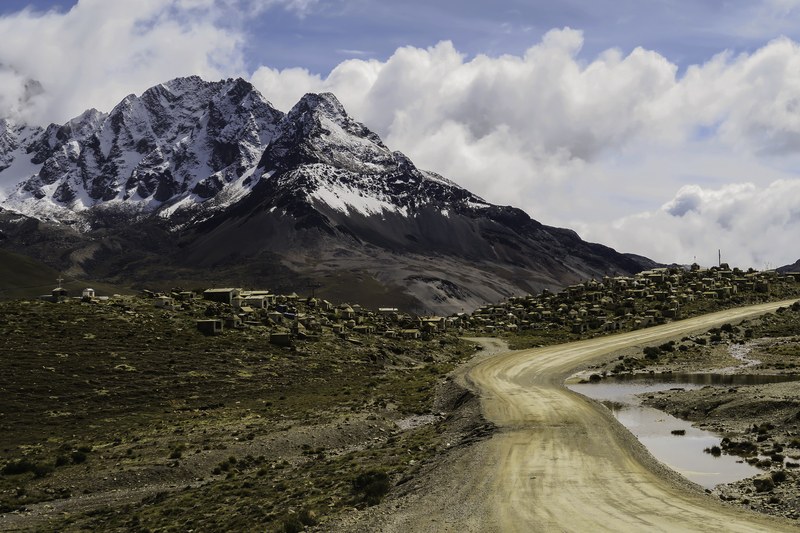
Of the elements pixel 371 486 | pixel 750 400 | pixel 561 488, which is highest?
pixel 750 400

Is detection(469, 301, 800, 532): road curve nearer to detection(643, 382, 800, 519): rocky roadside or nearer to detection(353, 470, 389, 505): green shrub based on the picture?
detection(643, 382, 800, 519): rocky roadside

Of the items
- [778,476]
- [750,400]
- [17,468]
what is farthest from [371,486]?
[750,400]

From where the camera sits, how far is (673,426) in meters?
64.6

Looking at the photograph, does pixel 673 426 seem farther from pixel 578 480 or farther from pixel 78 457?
pixel 78 457

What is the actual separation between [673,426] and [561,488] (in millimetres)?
27994

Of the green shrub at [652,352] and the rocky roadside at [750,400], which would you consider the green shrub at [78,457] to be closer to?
the rocky roadside at [750,400]

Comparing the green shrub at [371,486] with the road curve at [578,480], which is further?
the green shrub at [371,486]

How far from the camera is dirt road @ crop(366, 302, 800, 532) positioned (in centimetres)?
3466

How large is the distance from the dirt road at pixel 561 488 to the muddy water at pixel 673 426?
224cm

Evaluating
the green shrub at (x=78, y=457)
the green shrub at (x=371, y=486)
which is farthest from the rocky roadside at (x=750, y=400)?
the green shrub at (x=78, y=457)

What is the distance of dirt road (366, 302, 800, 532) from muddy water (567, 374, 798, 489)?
2.24 meters

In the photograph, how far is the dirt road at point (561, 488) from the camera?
114 ft

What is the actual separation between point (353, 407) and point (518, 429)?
73.7 feet

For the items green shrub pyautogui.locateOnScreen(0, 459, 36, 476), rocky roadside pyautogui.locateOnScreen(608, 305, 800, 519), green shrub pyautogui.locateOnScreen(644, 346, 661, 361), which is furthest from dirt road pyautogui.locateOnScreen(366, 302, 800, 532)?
green shrub pyautogui.locateOnScreen(644, 346, 661, 361)
